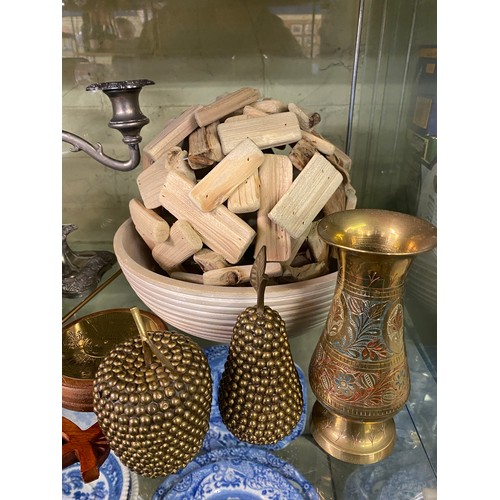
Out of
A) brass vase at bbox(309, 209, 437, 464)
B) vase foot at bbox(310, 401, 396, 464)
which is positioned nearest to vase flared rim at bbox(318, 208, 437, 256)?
brass vase at bbox(309, 209, 437, 464)

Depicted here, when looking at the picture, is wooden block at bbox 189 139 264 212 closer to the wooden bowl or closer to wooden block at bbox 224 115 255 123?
wooden block at bbox 224 115 255 123

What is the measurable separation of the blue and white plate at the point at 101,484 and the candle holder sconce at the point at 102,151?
1.20 ft

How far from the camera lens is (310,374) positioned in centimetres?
53

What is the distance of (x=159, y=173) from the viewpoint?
601 mm

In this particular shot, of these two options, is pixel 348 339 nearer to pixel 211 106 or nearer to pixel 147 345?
pixel 147 345

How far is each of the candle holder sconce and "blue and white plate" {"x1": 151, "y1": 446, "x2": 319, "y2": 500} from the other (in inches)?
16.3

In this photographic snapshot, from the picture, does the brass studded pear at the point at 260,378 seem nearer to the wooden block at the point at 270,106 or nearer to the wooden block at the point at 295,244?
the wooden block at the point at 295,244

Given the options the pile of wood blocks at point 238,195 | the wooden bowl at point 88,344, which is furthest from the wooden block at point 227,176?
the wooden bowl at point 88,344

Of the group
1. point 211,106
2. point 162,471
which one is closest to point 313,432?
point 162,471

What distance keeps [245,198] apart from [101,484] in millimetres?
379

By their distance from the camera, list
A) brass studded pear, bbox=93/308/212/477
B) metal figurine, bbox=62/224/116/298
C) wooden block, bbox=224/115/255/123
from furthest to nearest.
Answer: metal figurine, bbox=62/224/116/298 → wooden block, bbox=224/115/255/123 → brass studded pear, bbox=93/308/212/477

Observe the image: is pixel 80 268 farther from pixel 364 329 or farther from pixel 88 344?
pixel 364 329

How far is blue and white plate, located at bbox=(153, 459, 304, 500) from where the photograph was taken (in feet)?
1.65

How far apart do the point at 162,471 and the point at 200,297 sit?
0.19 m
